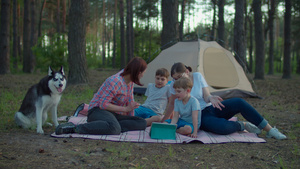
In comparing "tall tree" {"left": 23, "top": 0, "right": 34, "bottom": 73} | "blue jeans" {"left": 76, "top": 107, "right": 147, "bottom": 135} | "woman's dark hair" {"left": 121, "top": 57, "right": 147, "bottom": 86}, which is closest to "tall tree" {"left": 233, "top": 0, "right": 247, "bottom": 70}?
"woman's dark hair" {"left": 121, "top": 57, "right": 147, "bottom": 86}

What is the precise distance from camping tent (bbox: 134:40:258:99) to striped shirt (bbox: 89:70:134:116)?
12.8 ft

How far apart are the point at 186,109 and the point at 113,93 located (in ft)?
3.44

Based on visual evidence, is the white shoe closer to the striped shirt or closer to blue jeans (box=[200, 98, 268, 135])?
blue jeans (box=[200, 98, 268, 135])

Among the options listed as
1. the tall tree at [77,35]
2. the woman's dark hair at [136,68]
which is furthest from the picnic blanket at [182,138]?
the tall tree at [77,35]

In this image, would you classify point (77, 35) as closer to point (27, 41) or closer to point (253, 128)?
point (27, 41)

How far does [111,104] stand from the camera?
3.92 metres

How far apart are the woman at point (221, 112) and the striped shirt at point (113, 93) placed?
74cm

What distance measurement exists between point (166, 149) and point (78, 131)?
1.28 m

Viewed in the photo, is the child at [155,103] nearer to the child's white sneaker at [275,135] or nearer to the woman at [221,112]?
the woman at [221,112]

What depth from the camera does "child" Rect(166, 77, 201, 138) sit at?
3838mm

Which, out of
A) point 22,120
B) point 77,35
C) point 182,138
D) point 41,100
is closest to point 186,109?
point 182,138

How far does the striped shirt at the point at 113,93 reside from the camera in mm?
3889

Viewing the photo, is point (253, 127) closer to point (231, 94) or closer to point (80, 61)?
point (231, 94)

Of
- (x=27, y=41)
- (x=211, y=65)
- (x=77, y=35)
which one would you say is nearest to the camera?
(x=211, y=65)
